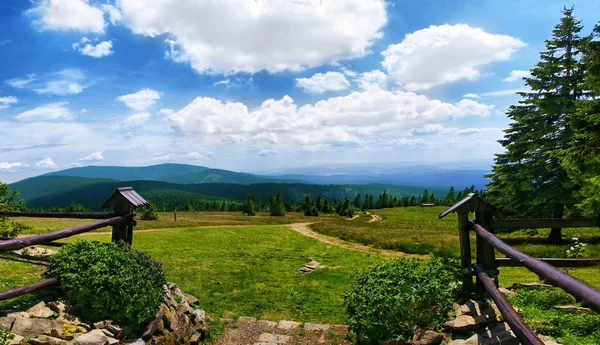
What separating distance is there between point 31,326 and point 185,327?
3225 mm

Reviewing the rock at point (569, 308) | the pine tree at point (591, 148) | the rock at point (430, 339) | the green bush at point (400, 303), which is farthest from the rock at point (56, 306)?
the pine tree at point (591, 148)

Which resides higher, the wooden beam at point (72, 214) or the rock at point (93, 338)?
the wooden beam at point (72, 214)

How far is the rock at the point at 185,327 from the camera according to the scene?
24.5 ft

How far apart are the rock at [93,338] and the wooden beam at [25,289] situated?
1.44m

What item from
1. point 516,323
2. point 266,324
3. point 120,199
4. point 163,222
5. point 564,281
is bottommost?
point 163,222

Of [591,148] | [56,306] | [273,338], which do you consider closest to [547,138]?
[591,148]

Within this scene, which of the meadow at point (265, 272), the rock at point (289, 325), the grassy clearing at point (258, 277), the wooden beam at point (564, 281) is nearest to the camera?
the wooden beam at point (564, 281)

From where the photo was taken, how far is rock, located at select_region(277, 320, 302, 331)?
352 inches

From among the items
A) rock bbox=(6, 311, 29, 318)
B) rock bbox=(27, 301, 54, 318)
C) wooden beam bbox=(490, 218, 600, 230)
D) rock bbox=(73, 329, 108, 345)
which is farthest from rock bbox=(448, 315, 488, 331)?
rock bbox=(6, 311, 29, 318)

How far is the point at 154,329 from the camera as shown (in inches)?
262

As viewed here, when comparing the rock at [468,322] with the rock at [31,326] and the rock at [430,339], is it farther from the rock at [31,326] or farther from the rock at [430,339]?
the rock at [31,326]

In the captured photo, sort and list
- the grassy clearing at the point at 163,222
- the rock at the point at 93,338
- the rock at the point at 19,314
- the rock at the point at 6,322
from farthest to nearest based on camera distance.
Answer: the grassy clearing at the point at 163,222 → the rock at the point at 19,314 → the rock at the point at 93,338 → the rock at the point at 6,322

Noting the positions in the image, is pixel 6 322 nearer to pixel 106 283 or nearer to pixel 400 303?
pixel 106 283

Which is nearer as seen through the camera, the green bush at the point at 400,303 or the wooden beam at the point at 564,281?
the wooden beam at the point at 564,281
